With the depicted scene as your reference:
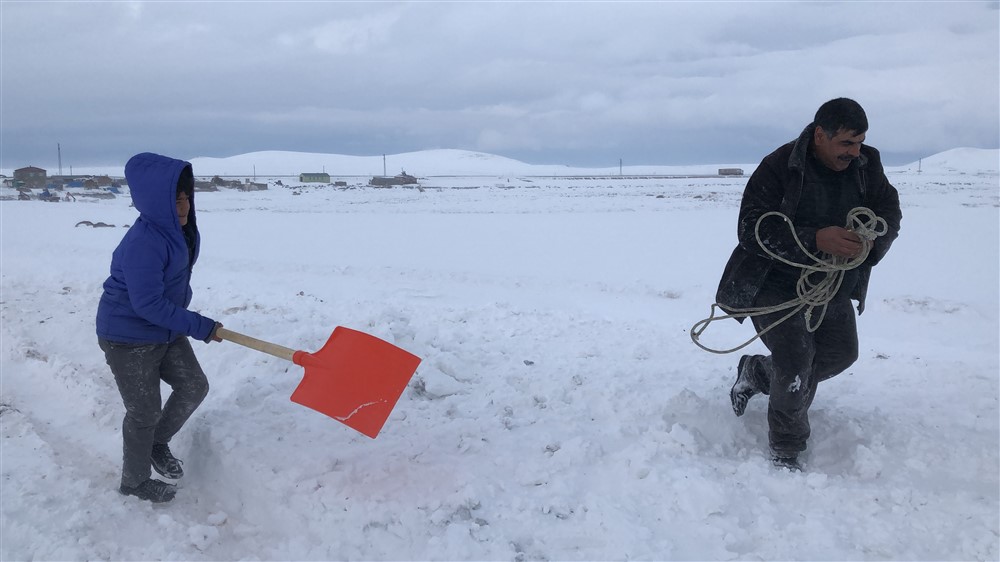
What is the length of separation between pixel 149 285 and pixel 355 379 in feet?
3.65

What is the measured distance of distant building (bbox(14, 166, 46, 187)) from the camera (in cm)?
5197

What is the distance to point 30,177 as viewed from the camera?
57438 millimetres

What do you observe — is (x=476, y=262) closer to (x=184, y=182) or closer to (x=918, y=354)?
(x=918, y=354)

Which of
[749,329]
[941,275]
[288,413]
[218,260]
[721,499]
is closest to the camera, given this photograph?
[721,499]

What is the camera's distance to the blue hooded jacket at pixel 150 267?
321 cm

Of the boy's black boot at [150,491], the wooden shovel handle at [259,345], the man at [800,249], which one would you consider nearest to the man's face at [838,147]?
the man at [800,249]

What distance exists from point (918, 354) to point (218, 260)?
10.2 m

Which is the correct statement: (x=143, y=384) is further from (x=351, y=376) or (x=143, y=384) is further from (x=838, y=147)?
(x=838, y=147)

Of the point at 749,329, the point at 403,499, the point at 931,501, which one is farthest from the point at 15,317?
the point at 931,501

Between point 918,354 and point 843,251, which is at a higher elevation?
point 843,251

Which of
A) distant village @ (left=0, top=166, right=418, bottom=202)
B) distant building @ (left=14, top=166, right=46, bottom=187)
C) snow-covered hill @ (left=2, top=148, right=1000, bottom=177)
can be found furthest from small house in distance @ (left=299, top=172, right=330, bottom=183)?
snow-covered hill @ (left=2, top=148, right=1000, bottom=177)

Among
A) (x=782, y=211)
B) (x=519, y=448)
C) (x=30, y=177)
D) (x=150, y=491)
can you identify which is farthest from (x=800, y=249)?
(x=30, y=177)

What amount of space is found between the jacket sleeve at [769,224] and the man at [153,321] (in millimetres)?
2842

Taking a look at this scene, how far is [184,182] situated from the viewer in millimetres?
3385
